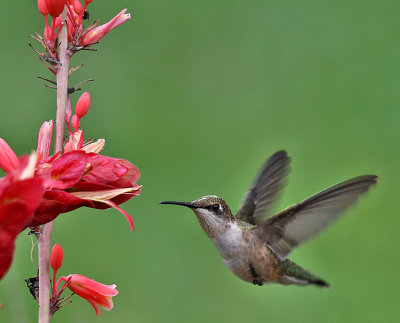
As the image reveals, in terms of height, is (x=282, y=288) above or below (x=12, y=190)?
below

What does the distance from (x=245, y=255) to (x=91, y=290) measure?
0.87m

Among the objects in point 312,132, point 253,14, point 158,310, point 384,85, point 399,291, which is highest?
point 253,14

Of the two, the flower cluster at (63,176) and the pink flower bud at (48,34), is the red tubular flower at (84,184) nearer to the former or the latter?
the flower cluster at (63,176)

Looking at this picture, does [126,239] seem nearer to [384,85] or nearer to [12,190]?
[384,85]

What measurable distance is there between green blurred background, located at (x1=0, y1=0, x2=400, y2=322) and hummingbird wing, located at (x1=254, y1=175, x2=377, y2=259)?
0.86m

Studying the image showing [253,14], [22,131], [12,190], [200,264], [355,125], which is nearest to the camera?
[12,190]

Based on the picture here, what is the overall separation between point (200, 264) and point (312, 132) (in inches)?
50.5

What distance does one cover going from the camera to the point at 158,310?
3.11 meters

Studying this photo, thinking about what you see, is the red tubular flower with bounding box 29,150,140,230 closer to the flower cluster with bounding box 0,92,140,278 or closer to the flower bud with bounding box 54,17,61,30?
the flower cluster with bounding box 0,92,140,278

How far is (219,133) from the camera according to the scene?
4215 millimetres

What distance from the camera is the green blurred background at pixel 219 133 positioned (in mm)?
3160

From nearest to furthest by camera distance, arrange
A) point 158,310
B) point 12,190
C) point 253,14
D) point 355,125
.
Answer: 1. point 12,190
2. point 158,310
3. point 355,125
4. point 253,14

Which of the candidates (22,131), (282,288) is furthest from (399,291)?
(22,131)

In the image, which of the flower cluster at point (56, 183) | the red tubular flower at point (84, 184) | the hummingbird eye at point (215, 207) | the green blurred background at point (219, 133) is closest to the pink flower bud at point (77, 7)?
the flower cluster at point (56, 183)
